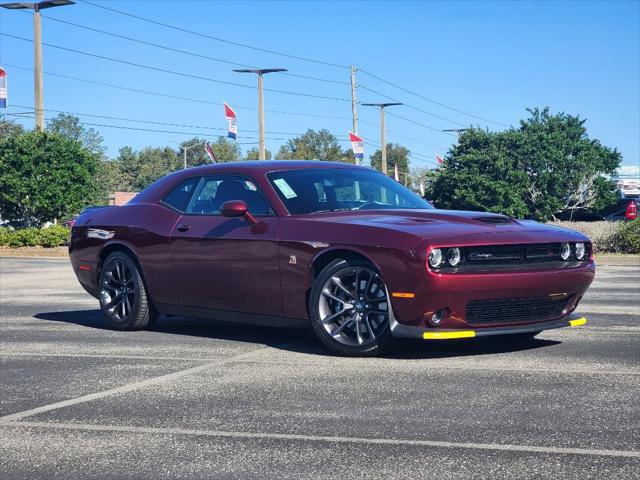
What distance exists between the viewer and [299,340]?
831 cm

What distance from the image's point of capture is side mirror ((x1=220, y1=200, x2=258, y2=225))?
25.4 ft

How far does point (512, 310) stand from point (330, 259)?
4.43 ft

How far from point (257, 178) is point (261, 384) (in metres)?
2.37

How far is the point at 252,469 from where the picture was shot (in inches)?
168

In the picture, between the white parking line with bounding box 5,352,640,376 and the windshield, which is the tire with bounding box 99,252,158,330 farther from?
the windshield

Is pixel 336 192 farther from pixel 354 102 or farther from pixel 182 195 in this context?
pixel 354 102

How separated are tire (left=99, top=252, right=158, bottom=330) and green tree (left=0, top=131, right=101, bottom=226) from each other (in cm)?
2221

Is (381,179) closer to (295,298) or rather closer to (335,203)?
(335,203)

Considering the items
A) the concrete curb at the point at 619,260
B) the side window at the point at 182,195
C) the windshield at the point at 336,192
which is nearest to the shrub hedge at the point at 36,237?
the concrete curb at the point at 619,260

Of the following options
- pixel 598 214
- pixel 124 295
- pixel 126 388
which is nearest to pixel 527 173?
pixel 598 214

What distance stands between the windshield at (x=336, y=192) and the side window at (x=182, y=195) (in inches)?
34.8

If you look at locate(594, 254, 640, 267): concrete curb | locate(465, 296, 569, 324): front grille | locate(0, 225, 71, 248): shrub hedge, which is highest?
locate(0, 225, 71, 248): shrub hedge

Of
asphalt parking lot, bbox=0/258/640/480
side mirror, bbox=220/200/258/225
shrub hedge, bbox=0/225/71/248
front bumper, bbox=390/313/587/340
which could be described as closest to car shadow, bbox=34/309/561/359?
asphalt parking lot, bbox=0/258/640/480

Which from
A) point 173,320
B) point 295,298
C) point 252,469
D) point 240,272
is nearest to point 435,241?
point 295,298
